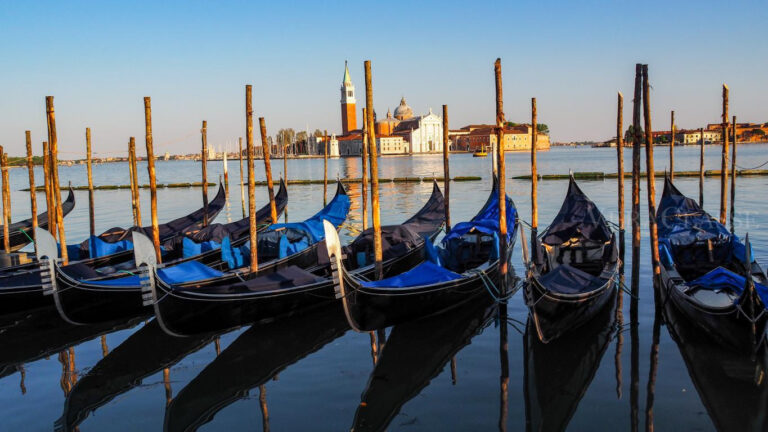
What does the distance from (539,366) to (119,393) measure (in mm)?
3920

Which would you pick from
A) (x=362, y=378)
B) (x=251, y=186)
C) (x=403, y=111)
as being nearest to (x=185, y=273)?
(x=251, y=186)

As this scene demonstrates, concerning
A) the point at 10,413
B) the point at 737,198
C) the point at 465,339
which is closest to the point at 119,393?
the point at 10,413

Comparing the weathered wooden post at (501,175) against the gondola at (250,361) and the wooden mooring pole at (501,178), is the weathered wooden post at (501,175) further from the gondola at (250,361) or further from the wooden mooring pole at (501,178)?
the gondola at (250,361)

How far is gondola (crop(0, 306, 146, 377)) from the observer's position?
21.5 feet

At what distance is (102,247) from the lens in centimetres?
997

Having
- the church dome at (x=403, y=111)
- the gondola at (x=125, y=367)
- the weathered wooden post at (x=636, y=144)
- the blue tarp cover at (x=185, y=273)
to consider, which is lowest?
the gondola at (x=125, y=367)

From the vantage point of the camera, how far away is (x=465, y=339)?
6.62 metres

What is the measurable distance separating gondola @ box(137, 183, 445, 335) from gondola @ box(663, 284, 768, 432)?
11.6ft

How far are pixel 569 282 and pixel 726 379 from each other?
67.2 inches

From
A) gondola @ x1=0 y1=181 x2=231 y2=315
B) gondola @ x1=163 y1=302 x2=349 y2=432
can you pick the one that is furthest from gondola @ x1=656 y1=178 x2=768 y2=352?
gondola @ x1=0 y1=181 x2=231 y2=315

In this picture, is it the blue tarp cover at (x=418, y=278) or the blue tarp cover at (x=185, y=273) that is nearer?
the blue tarp cover at (x=418, y=278)

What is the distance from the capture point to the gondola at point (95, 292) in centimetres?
684

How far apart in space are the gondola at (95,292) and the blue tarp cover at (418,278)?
230cm

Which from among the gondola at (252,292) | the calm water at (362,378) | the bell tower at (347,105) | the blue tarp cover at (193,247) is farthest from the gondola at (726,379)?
the bell tower at (347,105)
